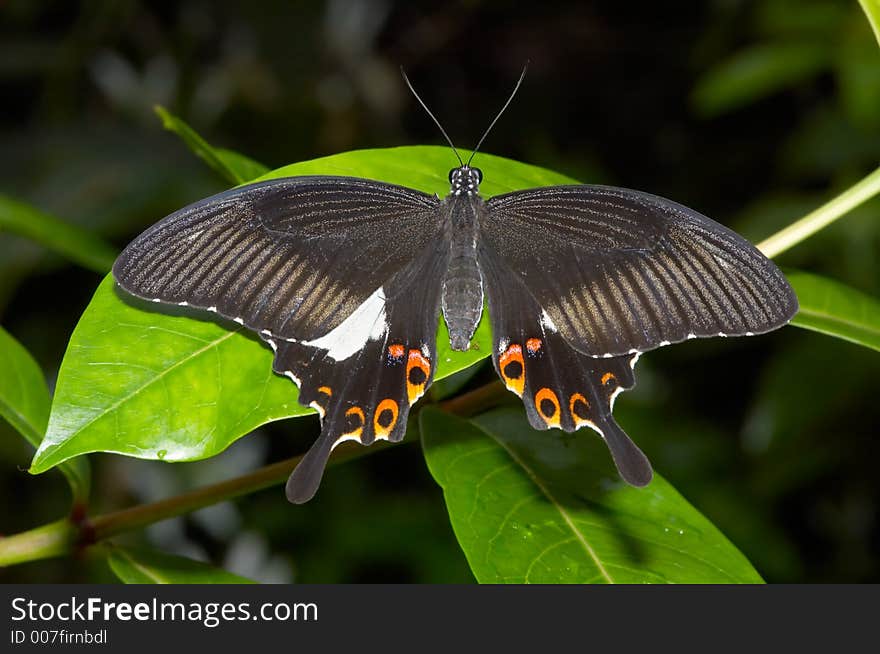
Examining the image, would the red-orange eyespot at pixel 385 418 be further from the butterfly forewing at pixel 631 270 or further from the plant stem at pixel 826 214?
the plant stem at pixel 826 214

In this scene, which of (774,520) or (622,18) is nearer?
(774,520)

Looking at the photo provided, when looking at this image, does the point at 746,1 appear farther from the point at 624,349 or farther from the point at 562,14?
the point at 624,349

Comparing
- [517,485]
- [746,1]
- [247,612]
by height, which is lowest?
[247,612]

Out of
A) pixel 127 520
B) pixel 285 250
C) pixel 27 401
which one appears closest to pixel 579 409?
pixel 285 250

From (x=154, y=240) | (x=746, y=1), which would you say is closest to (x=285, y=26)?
(x=746, y=1)

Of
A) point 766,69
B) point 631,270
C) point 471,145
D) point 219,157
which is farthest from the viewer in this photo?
point 471,145

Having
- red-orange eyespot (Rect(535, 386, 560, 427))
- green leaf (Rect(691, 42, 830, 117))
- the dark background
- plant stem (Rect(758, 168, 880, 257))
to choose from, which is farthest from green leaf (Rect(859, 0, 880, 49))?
green leaf (Rect(691, 42, 830, 117))

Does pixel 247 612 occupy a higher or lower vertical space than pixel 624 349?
lower

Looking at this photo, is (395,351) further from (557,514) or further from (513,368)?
(557,514)
